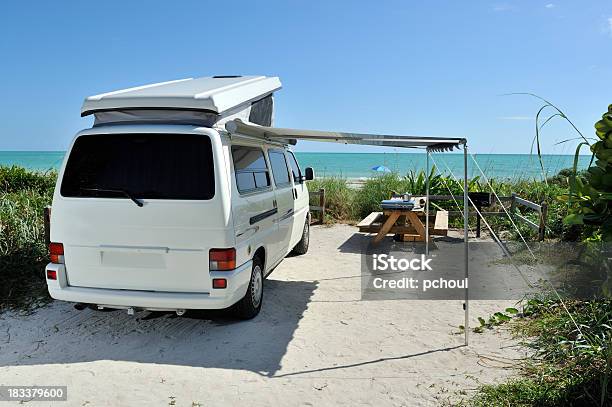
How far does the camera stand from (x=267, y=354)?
14.9 ft

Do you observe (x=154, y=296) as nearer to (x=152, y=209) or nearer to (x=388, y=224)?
(x=152, y=209)

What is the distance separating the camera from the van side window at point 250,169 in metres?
4.94

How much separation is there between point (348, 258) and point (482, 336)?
378 cm

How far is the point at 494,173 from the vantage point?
559 inches

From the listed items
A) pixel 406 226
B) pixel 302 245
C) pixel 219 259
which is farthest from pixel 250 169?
pixel 406 226

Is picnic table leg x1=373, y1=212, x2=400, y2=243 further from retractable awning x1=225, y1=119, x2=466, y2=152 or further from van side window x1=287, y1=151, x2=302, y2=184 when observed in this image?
retractable awning x1=225, y1=119, x2=466, y2=152

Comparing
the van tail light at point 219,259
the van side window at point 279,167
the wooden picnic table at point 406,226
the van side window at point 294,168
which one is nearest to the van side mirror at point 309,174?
the van side window at point 294,168

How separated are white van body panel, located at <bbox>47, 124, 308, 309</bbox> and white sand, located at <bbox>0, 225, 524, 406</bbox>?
519 mm

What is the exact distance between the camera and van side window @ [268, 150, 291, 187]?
6480 millimetres

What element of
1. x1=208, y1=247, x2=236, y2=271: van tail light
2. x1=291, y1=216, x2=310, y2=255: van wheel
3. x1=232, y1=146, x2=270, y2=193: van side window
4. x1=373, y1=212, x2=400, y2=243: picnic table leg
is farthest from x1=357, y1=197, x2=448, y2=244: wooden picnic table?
x1=208, y1=247, x2=236, y2=271: van tail light

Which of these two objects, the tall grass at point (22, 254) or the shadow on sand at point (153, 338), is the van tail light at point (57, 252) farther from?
the tall grass at point (22, 254)

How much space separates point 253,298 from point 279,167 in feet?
7.22

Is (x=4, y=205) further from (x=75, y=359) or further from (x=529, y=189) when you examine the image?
(x=529, y=189)

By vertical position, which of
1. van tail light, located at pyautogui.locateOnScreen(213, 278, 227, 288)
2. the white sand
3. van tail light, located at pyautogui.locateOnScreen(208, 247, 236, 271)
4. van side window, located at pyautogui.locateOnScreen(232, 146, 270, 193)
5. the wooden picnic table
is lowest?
the white sand
